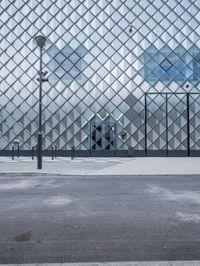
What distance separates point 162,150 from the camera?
26.7 metres

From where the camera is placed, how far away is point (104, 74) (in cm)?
2827

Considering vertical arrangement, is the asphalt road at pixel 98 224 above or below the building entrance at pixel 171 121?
below

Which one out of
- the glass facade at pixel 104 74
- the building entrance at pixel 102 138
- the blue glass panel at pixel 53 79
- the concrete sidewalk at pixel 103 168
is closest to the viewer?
the concrete sidewalk at pixel 103 168

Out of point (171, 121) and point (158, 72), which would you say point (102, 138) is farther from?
point (158, 72)

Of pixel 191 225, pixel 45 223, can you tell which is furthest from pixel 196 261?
pixel 45 223

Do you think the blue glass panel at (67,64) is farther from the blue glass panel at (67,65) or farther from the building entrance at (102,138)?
the building entrance at (102,138)

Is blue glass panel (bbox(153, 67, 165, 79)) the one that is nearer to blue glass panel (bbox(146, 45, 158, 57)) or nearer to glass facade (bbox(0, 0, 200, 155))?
glass facade (bbox(0, 0, 200, 155))

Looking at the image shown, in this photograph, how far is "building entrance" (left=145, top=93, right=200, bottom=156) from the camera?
27078 mm

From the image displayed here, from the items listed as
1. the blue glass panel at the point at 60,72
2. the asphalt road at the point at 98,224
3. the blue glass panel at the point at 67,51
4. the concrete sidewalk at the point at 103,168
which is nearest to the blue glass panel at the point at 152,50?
the blue glass panel at the point at 67,51

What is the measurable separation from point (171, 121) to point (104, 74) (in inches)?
352

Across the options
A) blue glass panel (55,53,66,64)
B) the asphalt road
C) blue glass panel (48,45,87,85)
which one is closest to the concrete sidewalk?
the asphalt road

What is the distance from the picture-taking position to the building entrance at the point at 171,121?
88.8 feet

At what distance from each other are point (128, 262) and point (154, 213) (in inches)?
108

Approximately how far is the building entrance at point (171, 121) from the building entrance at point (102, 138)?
3.71 metres
